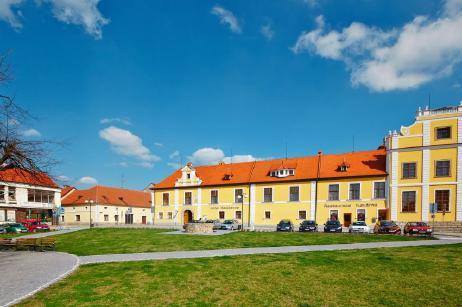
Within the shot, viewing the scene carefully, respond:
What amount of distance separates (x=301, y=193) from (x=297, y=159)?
20.6 ft

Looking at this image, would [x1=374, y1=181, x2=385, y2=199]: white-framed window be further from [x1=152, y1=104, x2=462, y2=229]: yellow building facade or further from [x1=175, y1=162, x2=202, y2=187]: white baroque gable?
[x1=175, y1=162, x2=202, y2=187]: white baroque gable

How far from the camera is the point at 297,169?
44594 millimetres

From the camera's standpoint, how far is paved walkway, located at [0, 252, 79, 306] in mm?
9770

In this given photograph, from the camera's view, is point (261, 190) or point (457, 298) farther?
point (261, 190)

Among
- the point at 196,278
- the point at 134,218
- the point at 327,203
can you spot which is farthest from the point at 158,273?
the point at 134,218

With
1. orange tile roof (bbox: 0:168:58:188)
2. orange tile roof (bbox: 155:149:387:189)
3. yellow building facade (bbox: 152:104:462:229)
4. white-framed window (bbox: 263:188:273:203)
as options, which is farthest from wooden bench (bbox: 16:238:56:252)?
orange tile roof (bbox: 155:149:387:189)

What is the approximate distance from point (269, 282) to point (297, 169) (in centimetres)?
3495

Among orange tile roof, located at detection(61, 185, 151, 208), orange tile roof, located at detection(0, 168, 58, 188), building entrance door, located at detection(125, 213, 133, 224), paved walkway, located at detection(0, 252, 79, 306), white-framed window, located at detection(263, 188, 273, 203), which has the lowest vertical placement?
building entrance door, located at detection(125, 213, 133, 224)

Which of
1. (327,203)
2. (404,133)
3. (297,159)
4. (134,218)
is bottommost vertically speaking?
(134,218)

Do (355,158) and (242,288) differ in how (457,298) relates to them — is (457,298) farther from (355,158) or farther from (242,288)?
(355,158)

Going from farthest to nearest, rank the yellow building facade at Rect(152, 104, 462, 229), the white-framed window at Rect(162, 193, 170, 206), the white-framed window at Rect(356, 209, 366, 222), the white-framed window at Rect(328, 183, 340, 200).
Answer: the white-framed window at Rect(162, 193, 170, 206)
the white-framed window at Rect(328, 183, 340, 200)
the white-framed window at Rect(356, 209, 366, 222)
the yellow building facade at Rect(152, 104, 462, 229)

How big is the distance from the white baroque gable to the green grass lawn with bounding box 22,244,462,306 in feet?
118

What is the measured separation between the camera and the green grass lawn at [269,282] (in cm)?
883

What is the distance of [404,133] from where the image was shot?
121 ft
